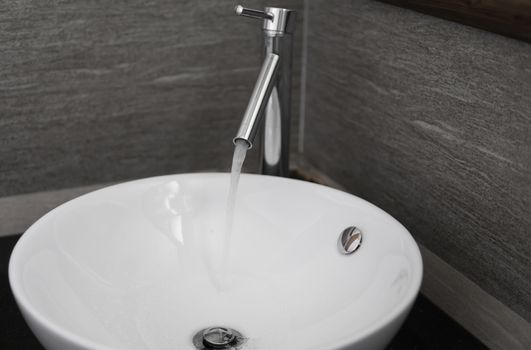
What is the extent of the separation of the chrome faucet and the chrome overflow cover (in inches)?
7.5

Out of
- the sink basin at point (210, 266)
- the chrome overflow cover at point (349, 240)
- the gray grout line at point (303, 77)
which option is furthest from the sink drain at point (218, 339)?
the gray grout line at point (303, 77)

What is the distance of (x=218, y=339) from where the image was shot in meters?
0.99

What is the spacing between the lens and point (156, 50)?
1372mm

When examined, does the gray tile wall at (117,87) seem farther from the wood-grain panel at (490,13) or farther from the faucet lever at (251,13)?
the wood-grain panel at (490,13)

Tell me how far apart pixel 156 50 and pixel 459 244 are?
635 mm

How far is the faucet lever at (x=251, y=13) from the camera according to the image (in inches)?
42.7

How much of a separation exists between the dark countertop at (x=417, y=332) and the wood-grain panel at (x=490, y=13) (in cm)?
43

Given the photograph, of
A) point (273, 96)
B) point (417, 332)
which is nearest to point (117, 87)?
point (273, 96)

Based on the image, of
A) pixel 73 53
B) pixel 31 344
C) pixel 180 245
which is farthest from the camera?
pixel 73 53

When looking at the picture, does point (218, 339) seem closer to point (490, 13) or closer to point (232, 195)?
point (232, 195)

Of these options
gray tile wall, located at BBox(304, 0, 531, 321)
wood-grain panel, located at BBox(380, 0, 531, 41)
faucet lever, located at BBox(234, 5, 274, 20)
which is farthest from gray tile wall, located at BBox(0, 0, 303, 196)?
wood-grain panel, located at BBox(380, 0, 531, 41)

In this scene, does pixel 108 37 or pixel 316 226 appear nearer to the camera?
pixel 316 226

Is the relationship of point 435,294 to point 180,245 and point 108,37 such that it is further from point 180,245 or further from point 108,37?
point 108,37

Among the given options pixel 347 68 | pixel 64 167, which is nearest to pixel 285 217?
pixel 347 68
